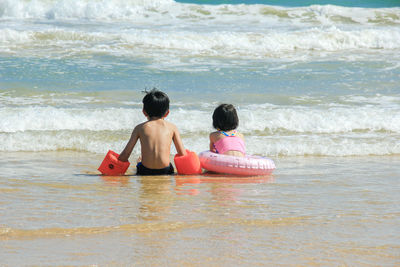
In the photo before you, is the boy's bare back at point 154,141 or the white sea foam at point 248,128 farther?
the white sea foam at point 248,128

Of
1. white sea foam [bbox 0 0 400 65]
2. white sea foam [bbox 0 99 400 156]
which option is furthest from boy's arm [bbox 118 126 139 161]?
white sea foam [bbox 0 0 400 65]

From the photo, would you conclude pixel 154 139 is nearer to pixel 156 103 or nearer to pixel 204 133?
pixel 156 103

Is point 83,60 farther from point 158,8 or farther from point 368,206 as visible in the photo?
point 368,206

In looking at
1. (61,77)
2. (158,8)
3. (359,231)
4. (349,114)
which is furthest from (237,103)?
(158,8)

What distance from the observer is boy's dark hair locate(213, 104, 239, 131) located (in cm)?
566

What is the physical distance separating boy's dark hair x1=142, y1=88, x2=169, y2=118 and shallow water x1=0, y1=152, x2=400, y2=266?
0.61m

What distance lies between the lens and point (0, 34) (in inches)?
622

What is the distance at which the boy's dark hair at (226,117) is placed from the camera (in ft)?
18.6

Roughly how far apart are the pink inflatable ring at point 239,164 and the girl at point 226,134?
218 mm

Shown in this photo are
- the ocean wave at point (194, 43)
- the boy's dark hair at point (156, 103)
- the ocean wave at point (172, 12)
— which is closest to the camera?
the boy's dark hair at point (156, 103)

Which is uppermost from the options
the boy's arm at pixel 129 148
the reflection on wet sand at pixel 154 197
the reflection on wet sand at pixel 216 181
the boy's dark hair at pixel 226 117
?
the boy's dark hair at pixel 226 117

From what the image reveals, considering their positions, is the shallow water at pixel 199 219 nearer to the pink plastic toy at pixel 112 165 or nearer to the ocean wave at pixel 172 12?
the pink plastic toy at pixel 112 165

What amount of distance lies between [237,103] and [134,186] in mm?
5025

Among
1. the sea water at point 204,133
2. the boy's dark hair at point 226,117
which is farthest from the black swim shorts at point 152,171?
the boy's dark hair at point 226,117
